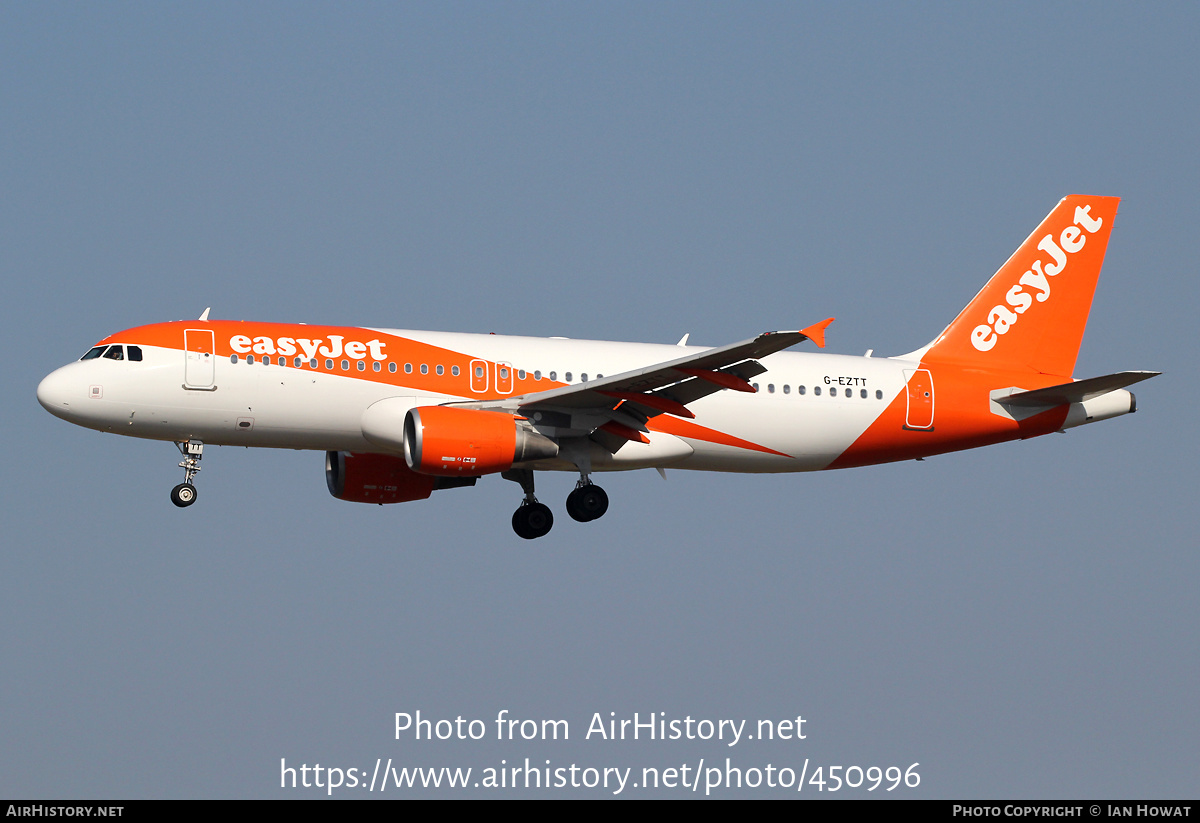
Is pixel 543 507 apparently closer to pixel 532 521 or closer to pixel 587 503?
pixel 532 521

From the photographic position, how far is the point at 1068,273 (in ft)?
122

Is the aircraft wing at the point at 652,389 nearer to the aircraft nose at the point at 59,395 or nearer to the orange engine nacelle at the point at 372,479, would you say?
the orange engine nacelle at the point at 372,479

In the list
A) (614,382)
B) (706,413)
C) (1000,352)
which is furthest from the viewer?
(1000,352)

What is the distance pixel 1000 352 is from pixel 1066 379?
5.59ft

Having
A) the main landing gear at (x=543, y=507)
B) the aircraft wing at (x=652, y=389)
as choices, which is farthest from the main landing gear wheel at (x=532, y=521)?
the aircraft wing at (x=652, y=389)

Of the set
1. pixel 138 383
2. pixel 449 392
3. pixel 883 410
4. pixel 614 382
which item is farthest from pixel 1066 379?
pixel 138 383

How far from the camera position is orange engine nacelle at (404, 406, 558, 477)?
30.0 meters

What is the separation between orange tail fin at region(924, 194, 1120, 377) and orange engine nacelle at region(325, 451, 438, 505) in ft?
41.2

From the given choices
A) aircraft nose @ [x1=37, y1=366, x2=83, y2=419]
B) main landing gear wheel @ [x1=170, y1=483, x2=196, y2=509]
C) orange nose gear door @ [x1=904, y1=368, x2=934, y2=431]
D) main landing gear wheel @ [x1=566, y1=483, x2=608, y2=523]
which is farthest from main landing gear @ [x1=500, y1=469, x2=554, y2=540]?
aircraft nose @ [x1=37, y1=366, x2=83, y2=419]

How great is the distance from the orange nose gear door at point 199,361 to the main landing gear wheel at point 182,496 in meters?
2.26

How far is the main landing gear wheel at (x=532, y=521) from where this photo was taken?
34594 mm

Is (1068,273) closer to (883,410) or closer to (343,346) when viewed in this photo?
(883,410)

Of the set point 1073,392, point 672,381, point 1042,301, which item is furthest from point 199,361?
point 1042,301

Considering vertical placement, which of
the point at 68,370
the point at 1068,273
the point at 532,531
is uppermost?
the point at 1068,273
